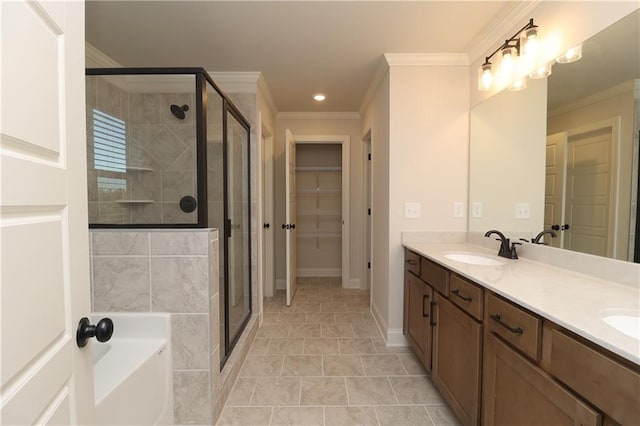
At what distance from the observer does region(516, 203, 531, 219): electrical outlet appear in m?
1.84

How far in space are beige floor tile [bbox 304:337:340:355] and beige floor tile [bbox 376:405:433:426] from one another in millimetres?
714

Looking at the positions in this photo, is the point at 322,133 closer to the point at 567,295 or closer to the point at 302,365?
the point at 302,365

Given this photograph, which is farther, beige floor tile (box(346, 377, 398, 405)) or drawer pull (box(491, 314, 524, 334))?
beige floor tile (box(346, 377, 398, 405))

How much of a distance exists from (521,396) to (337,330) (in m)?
1.88

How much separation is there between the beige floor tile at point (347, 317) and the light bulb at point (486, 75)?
2420mm

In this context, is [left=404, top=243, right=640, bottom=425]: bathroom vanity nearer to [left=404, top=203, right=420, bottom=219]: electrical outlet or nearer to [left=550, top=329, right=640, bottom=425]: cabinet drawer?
[left=550, top=329, right=640, bottom=425]: cabinet drawer

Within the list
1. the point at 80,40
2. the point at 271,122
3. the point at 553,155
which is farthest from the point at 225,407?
the point at 271,122

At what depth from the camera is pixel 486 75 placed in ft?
6.82

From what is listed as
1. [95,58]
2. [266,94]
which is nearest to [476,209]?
[266,94]

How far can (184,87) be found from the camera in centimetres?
188

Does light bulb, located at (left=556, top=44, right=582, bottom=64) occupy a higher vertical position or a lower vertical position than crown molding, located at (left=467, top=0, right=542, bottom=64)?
lower

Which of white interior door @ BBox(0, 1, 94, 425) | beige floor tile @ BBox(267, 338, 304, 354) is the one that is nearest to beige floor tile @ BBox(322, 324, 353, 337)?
beige floor tile @ BBox(267, 338, 304, 354)

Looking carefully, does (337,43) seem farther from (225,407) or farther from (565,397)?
(225,407)

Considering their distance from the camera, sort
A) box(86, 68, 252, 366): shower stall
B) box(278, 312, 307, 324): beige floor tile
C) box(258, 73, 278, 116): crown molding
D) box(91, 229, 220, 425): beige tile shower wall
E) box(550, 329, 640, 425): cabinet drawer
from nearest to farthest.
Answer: box(550, 329, 640, 425): cabinet drawer, box(91, 229, 220, 425): beige tile shower wall, box(86, 68, 252, 366): shower stall, box(258, 73, 278, 116): crown molding, box(278, 312, 307, 324): beige floor tile
